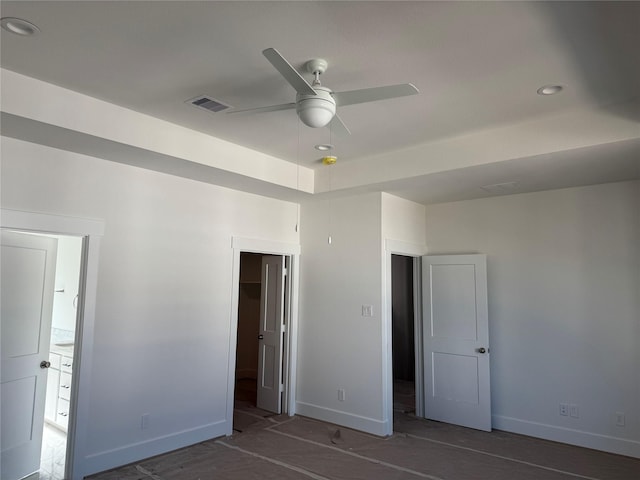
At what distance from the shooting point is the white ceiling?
212cm

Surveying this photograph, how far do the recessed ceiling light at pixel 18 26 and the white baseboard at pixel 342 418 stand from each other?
4.34m

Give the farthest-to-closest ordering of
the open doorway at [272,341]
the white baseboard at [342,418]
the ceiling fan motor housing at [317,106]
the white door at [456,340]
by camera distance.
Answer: the open doorway at [272,341]
the white door at [456,340]
the white baseboard at [342,418]
the ceiling fan motor housing at [317,106]

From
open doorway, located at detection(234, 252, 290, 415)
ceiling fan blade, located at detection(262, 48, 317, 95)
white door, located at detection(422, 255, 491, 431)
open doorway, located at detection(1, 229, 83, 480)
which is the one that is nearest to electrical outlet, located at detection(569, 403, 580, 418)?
white door, located at detection(422, 255, 491, 431)

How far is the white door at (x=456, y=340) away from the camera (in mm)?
4758

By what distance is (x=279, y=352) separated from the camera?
524cm

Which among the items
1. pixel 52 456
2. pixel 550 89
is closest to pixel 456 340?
pixel 550 89

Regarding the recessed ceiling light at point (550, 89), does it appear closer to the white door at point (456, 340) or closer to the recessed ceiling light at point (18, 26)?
the white door at point (456, 340)

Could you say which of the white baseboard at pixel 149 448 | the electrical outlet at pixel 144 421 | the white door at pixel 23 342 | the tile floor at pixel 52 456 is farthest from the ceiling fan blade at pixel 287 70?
the tile floor at pixel 52 456

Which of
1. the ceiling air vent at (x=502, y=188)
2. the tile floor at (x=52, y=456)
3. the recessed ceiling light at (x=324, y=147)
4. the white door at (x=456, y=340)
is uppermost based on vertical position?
the recessed ceiling light at (x=324, y=147)

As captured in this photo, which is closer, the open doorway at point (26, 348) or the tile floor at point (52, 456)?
the open doorway at point (26, 348)

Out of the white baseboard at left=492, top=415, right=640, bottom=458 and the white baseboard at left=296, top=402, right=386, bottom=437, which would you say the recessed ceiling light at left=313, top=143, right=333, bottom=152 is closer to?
the white baseboard at left=296, top=402, right=386, bottom=437

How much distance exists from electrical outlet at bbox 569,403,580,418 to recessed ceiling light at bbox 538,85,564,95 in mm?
3173

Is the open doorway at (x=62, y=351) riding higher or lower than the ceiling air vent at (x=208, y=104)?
lower

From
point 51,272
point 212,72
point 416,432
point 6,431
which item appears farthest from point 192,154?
point 416,432
